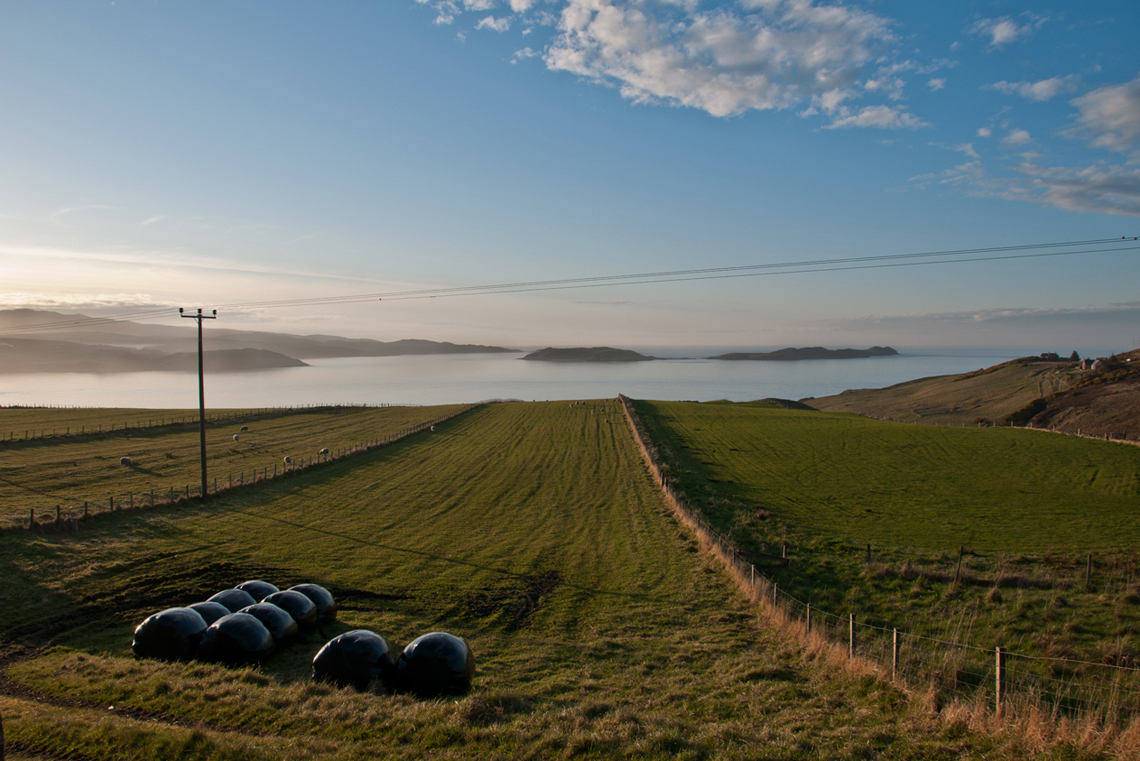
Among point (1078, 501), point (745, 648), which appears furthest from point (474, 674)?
point (1078, 501)

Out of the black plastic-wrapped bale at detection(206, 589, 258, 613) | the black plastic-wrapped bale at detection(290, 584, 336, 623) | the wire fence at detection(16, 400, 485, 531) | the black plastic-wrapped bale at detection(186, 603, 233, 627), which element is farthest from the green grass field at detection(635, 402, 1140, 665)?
the wire fence at detection(16, 400, 485, 531)

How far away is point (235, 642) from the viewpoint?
36.0 ft

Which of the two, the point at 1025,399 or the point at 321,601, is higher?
the point at 1025,399

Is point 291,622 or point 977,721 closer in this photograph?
point 977,721

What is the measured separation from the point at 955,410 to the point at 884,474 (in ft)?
178

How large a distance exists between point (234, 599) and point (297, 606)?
149 centimetres

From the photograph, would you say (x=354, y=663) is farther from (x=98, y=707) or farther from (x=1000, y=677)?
(x=1000, y=677)

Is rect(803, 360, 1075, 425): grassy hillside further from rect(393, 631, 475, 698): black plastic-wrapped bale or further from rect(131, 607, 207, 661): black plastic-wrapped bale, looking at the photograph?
rect(131, 607, 207, 661): black plastic-wrapped bale

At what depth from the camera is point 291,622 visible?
477 inches

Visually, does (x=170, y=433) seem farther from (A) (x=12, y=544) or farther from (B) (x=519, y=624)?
(B) (x=519, y=624)

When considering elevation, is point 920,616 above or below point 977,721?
below

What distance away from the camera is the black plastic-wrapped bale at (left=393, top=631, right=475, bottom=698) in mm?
9617

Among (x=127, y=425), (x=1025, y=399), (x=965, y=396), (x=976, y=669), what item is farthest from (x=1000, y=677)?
(x=965, y=396)

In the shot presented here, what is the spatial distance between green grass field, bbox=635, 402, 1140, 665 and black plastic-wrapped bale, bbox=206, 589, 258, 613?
13.7m
